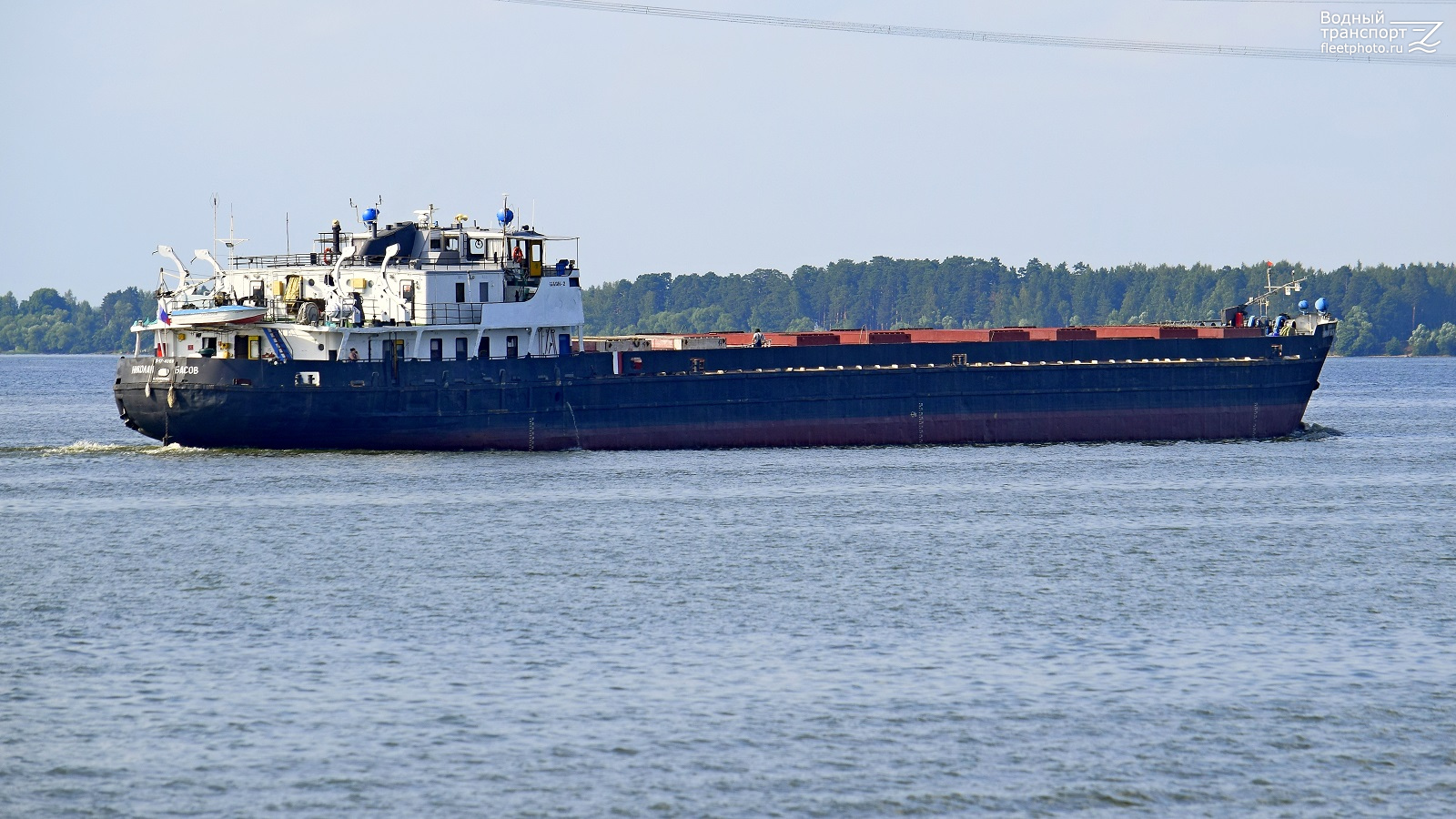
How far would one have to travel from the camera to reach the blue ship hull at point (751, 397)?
49.1 metres

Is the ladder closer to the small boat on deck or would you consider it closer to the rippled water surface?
the small boat on deck

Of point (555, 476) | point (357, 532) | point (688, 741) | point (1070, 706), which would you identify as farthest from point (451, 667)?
point (555, 476)

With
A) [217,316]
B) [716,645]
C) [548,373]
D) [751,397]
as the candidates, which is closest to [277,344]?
[217,316]

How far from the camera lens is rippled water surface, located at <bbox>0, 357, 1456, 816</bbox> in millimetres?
18938

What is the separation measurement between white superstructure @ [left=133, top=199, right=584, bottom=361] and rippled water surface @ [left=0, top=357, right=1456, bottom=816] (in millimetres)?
5276

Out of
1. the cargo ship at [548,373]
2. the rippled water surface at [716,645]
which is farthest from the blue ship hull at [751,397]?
the rippled water surface at [716,645]

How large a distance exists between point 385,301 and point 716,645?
29166 millimetres

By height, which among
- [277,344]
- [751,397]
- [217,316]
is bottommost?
[751,397]

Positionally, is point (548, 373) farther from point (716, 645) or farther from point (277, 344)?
point (716, 645)

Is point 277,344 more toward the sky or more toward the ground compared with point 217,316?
more toward the ground

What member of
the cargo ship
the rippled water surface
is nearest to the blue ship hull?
the cargo ship

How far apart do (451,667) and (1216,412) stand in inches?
1706

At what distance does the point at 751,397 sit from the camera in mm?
55000

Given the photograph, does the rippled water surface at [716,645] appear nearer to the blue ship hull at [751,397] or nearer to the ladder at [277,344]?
the blue ship hull at [751,397]
